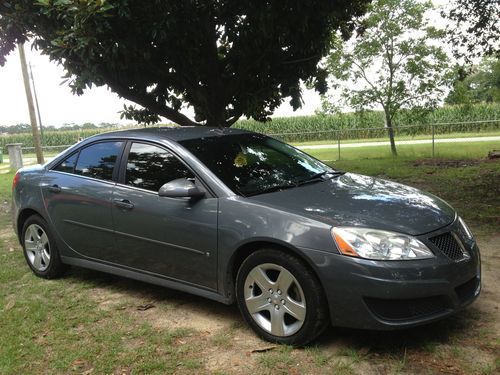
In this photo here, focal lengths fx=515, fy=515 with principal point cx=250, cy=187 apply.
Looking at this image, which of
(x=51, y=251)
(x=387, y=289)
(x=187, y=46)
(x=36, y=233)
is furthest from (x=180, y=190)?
(x=187, y=46)

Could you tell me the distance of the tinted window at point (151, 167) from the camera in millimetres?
4168

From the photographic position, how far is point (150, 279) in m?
4.25

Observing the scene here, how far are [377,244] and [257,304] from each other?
94 cm

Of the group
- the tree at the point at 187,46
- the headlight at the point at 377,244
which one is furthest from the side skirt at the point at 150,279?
the tree at the point at 187,46

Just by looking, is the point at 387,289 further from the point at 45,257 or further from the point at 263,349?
the point at 45,257

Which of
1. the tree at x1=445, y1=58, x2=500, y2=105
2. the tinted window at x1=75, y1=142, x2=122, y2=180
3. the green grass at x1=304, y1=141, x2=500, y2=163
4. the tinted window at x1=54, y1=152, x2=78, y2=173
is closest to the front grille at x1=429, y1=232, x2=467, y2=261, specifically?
the tinted window at x1=75, y1=142, x2=122, y2=180

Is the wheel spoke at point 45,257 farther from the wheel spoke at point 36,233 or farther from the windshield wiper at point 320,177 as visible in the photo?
the windshield wiper at point 320,177

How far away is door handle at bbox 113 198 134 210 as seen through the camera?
425 cm

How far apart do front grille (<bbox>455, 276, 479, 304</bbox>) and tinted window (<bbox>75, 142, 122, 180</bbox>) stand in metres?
2.97

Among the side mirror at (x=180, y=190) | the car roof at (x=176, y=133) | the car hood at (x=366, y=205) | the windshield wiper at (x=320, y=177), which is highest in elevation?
the car roof at (x=176, y=133)

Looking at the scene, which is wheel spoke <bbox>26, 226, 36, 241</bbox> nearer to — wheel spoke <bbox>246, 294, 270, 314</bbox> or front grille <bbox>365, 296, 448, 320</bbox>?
wheel spoke <bbox>246, 294, 270, 314</bbox>

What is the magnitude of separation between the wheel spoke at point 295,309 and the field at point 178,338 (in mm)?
223

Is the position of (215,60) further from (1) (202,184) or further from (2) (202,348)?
(2) (202,348)

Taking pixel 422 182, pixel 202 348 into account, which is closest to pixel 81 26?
pixel 202 348
